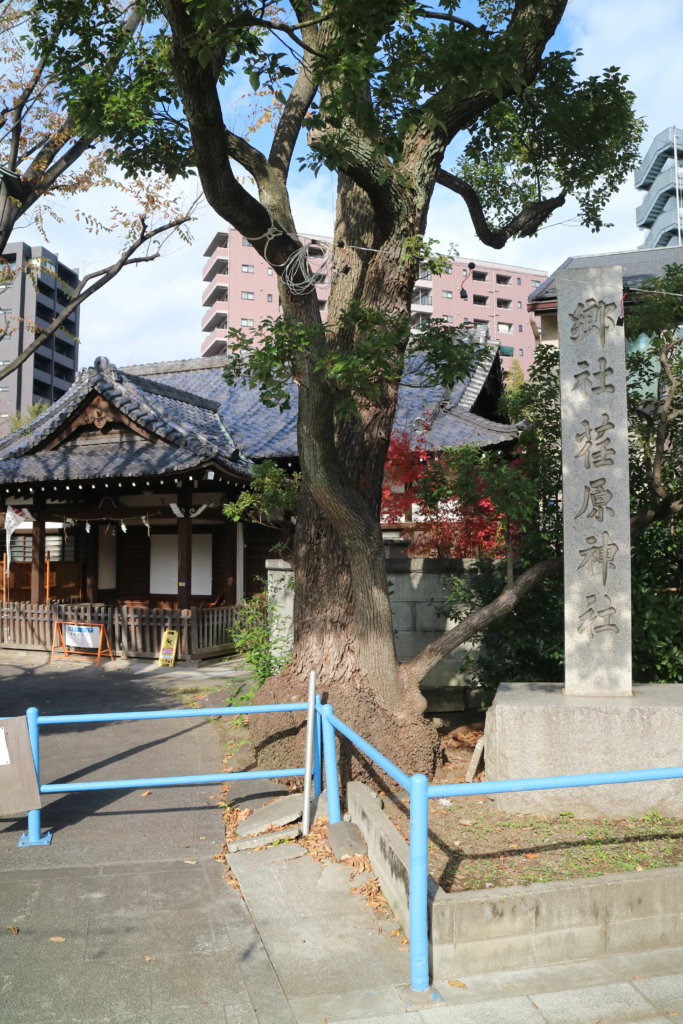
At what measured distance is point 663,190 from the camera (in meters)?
65.0

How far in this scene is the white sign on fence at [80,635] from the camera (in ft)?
50.1

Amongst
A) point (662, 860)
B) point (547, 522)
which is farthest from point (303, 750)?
point (547, 522)

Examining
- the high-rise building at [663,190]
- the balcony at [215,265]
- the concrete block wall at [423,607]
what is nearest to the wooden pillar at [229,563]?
the concrete block wall at [423,607]

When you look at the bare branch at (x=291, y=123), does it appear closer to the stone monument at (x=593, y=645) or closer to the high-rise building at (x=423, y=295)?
the stone monument at (x=593, y=645)

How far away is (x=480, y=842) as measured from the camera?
216 inches

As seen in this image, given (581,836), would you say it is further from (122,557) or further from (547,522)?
(122,557)

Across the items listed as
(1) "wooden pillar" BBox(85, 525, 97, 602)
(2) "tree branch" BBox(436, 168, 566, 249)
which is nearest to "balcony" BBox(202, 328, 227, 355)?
(1) "wooden pillar" BBox(85, 525, 97, 602)

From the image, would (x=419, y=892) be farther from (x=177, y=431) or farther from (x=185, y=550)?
(x=177, y=431)

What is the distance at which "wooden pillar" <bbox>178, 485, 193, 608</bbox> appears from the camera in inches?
601

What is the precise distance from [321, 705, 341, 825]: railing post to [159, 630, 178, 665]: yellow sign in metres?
9.50

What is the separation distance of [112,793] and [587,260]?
A: 20090 mm

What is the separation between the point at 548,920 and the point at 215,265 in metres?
60.8

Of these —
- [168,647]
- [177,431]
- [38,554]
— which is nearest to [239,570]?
[168,647]

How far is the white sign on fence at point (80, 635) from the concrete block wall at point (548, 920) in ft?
39.1
